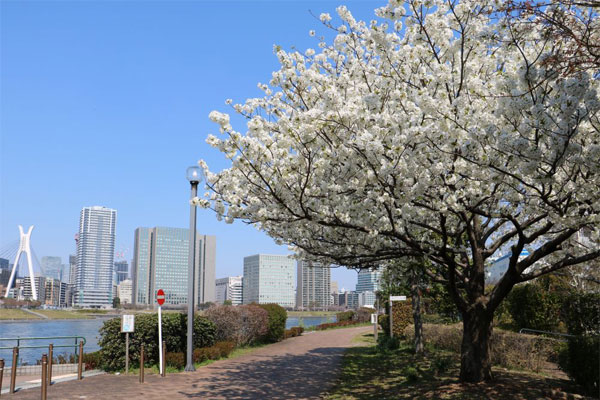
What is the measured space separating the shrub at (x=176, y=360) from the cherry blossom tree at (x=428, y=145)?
21.2 feet

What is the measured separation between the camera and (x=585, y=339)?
8.74 meters

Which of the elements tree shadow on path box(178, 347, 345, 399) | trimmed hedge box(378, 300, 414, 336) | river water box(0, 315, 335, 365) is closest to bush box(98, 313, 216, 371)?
river water box(0, 315, 335, 365)

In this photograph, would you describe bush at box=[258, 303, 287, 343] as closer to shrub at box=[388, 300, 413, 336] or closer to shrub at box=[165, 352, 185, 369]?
shrub at box=[388, 300, 413, 336]

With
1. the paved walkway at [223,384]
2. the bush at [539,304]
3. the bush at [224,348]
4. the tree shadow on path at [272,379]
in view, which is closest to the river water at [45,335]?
the paved walkway at [223,384]

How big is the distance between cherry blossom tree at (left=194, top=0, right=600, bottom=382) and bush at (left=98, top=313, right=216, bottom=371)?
7121 millimetres

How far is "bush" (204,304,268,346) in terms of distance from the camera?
20391mm

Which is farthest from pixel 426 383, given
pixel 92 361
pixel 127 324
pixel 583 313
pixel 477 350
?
pixel 92 361

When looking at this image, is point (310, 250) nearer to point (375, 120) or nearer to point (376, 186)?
point (376, 186)

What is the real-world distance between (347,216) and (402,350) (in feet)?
37.8

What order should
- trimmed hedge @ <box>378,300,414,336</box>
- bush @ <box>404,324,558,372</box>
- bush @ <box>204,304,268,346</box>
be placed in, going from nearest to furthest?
bush @ <box>404,324,558,372</box> < bush @ <box>204,304,268,346</box> < trimmed hedge @ <box>378,300,414,336</box>

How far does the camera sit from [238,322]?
2114cm

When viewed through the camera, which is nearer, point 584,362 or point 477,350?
point 584,362

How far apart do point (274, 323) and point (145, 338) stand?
1108cm

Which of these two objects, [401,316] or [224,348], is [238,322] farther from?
[401,316]
